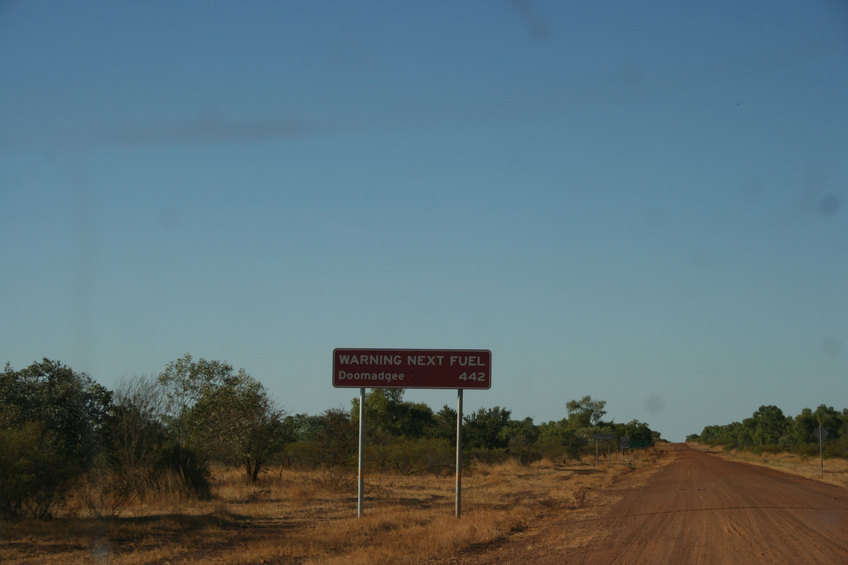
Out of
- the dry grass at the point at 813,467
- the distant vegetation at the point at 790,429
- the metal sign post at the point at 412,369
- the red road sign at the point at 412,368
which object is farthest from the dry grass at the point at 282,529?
the distant vegetation at the point at 790,429

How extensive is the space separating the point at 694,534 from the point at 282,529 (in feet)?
28.8

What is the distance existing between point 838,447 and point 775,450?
24836 millimetres

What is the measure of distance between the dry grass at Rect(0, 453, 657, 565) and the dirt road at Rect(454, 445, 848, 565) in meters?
1.30

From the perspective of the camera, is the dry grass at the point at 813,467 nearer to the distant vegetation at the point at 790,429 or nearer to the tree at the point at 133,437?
the distant vegetation at the point at 790,429

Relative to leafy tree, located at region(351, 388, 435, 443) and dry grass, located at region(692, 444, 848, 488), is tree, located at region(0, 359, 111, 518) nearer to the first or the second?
dry grass, located at region(692, 444, 848, 488)

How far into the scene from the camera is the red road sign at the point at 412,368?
19.3 m

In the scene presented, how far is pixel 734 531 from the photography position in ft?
50.6

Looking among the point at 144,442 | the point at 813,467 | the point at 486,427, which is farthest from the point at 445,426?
the point at 144,442

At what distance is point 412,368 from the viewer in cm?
1950

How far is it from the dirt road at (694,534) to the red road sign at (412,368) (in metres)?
4.12

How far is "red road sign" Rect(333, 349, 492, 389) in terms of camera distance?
19328 millimetres

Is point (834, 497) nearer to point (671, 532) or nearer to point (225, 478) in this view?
point (671, 532)

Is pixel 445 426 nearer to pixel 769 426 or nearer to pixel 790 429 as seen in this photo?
pixel 790 429

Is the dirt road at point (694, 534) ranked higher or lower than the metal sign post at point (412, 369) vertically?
lower
